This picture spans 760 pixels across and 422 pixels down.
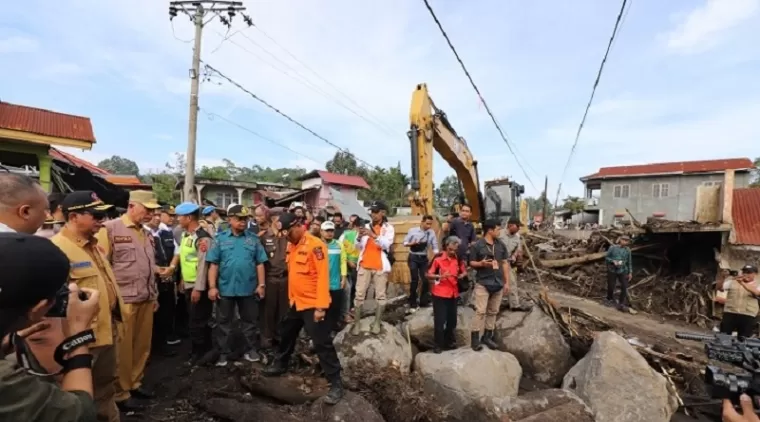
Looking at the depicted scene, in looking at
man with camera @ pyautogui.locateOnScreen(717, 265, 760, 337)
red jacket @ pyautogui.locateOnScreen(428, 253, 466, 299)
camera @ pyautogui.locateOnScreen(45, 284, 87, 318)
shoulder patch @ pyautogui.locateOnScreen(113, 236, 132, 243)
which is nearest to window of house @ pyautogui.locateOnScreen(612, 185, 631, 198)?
man with camera @ pyautogui.locateOnScreen(717, 265, 760, 337)

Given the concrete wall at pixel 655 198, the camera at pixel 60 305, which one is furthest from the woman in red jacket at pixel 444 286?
the concrete wall at pixel 655 198

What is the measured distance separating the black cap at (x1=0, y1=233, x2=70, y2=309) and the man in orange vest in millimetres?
2827

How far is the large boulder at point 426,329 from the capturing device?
6051 millimetres

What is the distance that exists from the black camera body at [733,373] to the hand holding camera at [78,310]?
2845 millimetres

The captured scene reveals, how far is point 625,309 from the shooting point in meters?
10.4

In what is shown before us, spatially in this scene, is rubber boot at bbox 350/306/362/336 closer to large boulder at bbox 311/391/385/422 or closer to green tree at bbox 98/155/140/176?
large boulder at bbox 311/391/385/422

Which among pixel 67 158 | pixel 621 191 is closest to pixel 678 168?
pixel 621 191

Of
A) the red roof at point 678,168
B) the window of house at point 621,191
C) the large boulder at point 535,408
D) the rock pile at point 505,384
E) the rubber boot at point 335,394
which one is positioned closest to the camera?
the rubber boot at point 335,394

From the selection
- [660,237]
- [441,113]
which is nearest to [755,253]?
[660,237]

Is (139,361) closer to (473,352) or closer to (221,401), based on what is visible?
(221,401)

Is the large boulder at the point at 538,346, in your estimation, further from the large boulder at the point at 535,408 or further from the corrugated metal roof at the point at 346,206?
the corrugated metal roof at the point at 346,206

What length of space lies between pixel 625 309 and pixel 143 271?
1072cm

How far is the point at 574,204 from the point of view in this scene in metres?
39.5

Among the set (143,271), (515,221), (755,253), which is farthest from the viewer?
(755,253)
